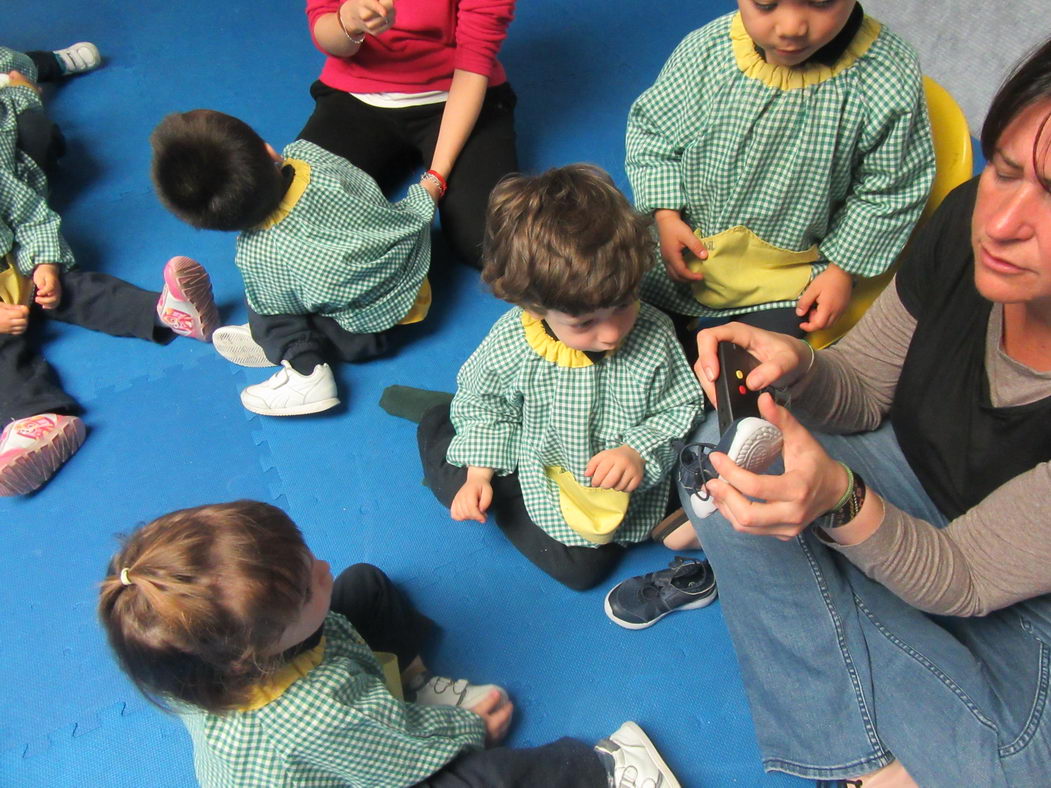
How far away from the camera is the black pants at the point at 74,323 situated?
4.96 feet

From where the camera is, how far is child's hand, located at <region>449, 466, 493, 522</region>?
1185 millimetres

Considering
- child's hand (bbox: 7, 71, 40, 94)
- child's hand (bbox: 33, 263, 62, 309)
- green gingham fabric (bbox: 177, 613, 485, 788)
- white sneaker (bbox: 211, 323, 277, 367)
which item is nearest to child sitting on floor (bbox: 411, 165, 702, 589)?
green gingham fabric (bbox: 177, 613, 485, 788)

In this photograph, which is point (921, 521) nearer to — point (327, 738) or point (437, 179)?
point (327, 738)

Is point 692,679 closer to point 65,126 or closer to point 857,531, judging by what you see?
point 857,531

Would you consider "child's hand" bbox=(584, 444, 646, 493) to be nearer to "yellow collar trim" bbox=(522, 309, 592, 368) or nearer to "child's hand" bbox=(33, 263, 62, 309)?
"yellow collar trim" bbox=(522, 309, 592, 368)

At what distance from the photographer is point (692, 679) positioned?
1.16 meters

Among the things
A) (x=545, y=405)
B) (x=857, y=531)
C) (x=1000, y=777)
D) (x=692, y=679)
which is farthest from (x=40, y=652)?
(x=1000, y=777)

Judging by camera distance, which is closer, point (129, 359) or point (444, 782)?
point (444, 782)

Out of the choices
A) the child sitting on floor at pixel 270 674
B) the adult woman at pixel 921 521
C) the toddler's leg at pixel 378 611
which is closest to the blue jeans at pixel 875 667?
the adult woman at pixel 921 521

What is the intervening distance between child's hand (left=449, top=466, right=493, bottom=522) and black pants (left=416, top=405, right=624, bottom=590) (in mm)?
52

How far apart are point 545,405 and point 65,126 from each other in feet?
5.86

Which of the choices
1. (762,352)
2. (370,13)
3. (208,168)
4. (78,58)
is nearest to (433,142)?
(370,13)

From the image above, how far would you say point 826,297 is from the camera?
1227 millimetres

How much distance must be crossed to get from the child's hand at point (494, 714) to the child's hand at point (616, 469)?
1.20 feet
